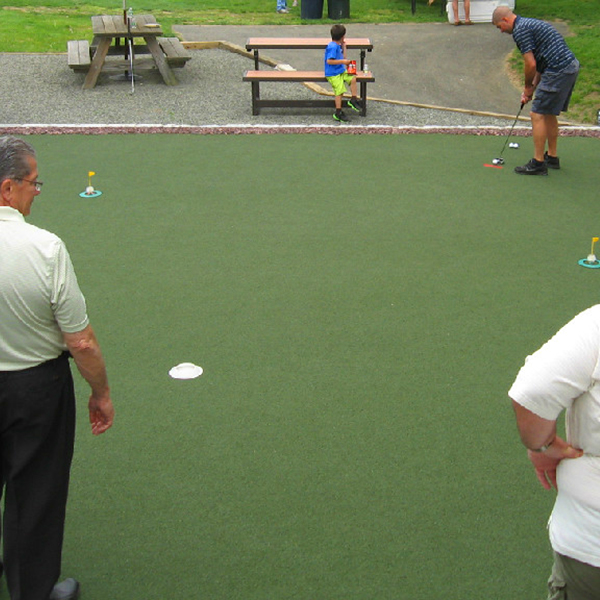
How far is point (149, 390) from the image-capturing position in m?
4.20

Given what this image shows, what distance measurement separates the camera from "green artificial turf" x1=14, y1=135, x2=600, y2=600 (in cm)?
310

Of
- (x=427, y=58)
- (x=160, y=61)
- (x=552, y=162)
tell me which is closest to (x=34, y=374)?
(x=552, y=162)

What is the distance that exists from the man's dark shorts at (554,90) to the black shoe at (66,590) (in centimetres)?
634

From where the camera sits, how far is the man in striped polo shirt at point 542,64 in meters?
7.48

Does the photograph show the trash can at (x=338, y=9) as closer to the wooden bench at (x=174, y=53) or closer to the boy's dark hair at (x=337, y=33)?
the wooden bench at (x=174, y=53)

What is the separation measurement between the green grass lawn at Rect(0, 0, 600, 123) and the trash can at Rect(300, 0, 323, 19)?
0.29 meters

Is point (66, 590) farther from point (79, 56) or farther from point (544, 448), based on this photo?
point (79, 56)

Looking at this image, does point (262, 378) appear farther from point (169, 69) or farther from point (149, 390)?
point (169, 69)

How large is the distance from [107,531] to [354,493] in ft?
3.31

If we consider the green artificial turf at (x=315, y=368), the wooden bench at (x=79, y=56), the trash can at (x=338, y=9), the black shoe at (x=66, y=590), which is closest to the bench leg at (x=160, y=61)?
the wooden bench at (x=79, y=56)

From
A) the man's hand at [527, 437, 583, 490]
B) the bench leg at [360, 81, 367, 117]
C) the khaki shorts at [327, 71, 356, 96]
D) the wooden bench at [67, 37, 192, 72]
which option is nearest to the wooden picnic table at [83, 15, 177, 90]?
the wooden bench at [67, 37, 192, 72]

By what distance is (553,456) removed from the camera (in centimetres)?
211

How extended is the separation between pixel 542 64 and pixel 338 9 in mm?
10057

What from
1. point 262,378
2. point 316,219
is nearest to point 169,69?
point 316,219
